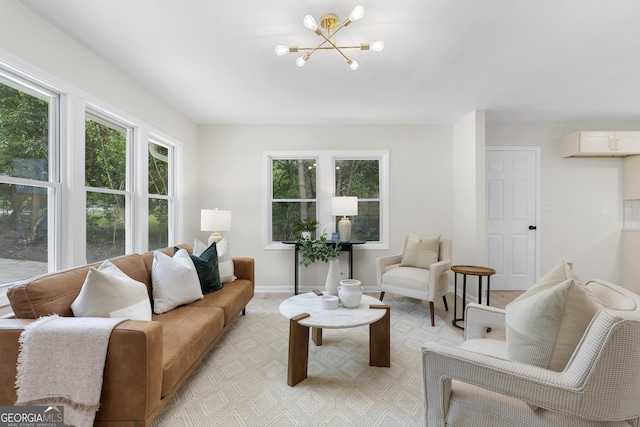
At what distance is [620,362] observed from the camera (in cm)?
94

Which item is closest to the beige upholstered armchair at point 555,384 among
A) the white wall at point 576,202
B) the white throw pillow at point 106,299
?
the white throw pillow at point 106,299

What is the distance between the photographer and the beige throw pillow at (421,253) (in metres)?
3.41

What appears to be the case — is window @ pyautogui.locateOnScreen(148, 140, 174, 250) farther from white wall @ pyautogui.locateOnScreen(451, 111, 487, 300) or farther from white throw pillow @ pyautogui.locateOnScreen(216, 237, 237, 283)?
white wall @ pyautogui.locateOnScreen(451, 111, 487, 300)

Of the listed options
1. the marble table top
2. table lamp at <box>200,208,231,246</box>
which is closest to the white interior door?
the marble table top

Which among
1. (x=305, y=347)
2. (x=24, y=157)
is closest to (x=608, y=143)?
(x=305, y=347)

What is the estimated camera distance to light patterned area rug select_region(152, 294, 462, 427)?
1635mm

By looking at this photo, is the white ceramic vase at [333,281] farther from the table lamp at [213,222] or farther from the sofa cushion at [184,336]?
the table lamp at [213,222]

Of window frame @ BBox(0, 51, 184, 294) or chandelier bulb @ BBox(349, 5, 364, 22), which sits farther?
window frame @ BBox(0, 51, 184, 294)

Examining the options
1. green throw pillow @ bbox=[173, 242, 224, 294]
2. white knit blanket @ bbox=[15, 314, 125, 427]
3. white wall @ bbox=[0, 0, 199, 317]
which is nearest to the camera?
white knit blanket @ bbox=[15, 314, 125, 427]

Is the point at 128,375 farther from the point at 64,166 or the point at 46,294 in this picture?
the point at 64,166

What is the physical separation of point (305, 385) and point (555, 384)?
1422 millimetres

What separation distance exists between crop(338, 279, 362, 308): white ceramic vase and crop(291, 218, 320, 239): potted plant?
1.83 metres

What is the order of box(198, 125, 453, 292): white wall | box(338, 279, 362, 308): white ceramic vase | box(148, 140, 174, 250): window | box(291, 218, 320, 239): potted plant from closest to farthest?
box(338, 279, 362, 308): white ceramic vase → box(148, 140, 174, 250): window → box(291, 218, 320, 239): potted plant → box(198, 125, 453, 292): white wall

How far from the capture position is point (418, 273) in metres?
3.25
